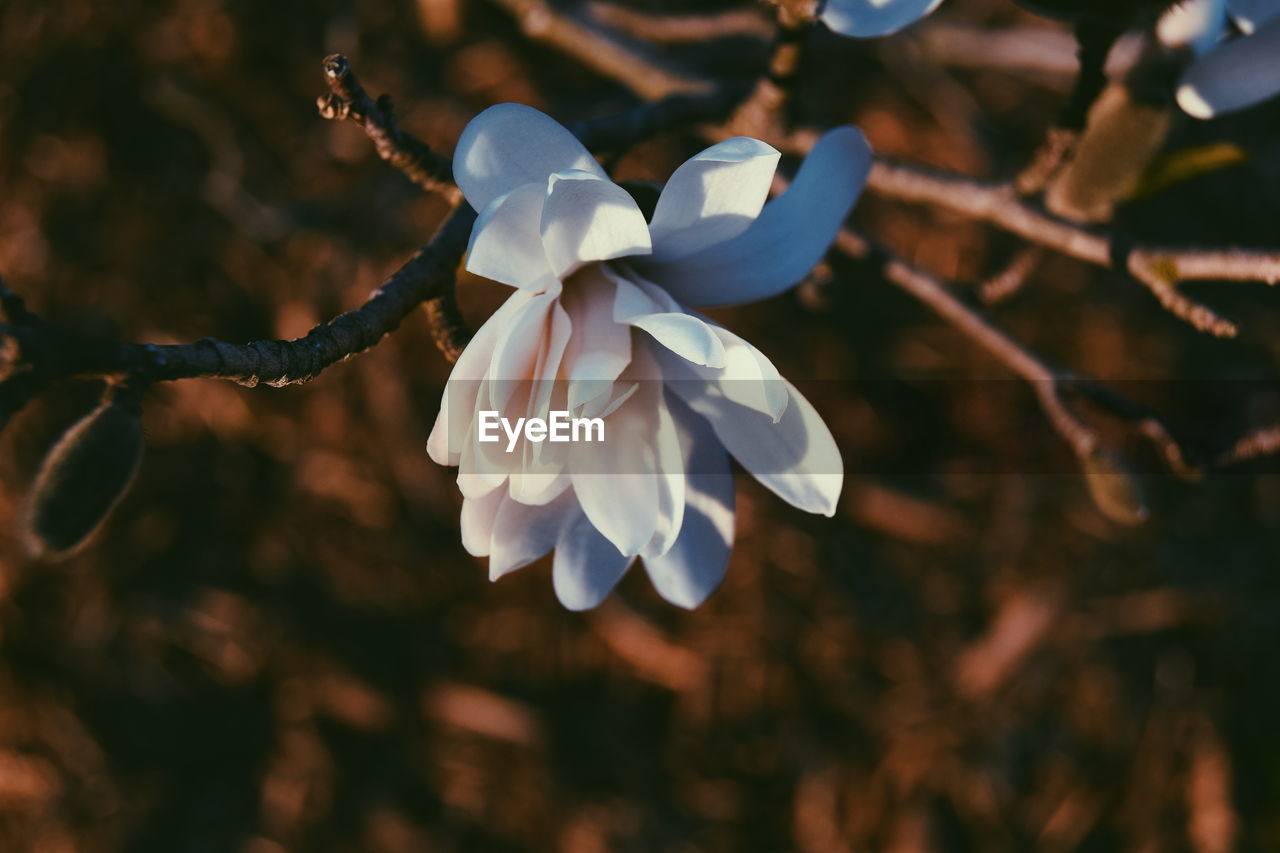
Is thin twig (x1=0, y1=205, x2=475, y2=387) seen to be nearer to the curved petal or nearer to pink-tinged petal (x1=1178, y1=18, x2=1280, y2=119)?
the curved petal

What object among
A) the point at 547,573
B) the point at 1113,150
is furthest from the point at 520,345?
the point at 547,573

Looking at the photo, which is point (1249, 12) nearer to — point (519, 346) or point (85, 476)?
point (519, 346)

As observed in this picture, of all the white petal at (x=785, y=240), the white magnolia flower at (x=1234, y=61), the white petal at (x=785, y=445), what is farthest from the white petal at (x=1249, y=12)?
the white petal at (x=785, y=445)

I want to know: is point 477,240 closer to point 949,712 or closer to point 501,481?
point 501,481

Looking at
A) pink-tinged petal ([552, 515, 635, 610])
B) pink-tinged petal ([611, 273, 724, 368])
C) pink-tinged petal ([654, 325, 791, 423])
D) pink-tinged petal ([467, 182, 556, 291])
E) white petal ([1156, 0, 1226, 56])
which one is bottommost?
pink-tinged petal ([552, 515, 635, 610])

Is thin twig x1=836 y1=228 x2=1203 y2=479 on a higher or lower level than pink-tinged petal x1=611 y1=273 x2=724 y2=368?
lower

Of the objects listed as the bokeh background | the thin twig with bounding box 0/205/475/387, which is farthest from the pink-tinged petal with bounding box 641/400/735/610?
the bokeh background

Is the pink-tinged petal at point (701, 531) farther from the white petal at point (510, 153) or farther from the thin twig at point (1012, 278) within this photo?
the thin twig at point (1012, 278)
